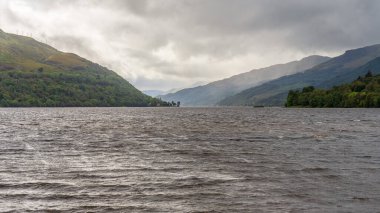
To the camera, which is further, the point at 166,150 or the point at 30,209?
the point at 166,150

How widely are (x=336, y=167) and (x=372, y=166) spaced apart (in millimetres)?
4125

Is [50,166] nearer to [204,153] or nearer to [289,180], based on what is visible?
[204,153]

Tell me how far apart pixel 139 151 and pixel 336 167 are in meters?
27.0

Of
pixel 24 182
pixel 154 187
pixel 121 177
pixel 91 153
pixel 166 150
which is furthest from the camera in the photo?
pixel 166 150

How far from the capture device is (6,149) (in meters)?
59.8

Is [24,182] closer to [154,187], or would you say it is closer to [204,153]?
[154,187]

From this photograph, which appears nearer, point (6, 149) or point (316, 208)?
point (316, 208)

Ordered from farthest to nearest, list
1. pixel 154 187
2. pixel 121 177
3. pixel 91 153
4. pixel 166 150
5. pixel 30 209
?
pixel 166 150
pixel 91 153
pixel 121 177
pixel 154 187
pixel 30 209

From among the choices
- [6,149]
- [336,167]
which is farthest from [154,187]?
[6,149]

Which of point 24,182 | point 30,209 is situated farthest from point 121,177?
point 30,209

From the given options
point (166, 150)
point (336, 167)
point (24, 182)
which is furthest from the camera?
point (166, 150)

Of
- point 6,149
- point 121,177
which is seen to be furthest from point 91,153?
point 121,177

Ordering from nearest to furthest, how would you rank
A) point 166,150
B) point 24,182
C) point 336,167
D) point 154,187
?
point 154,187 < point 24,182 < point 336,167 < point 166,150

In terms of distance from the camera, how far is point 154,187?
32844mm
